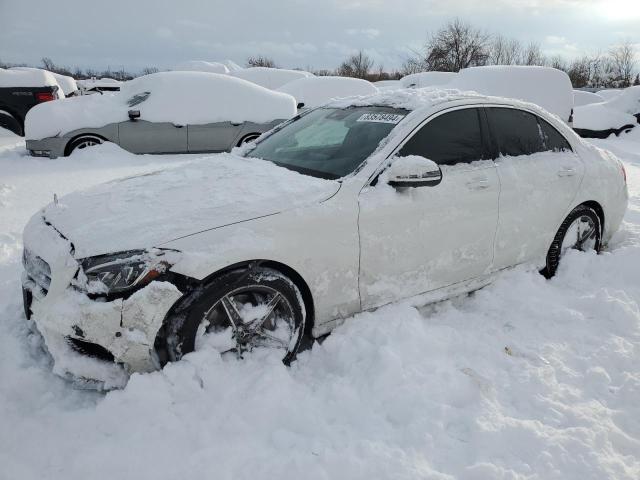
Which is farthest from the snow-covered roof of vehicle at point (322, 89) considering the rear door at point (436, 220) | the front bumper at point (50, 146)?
the rear door at point (436, 220)

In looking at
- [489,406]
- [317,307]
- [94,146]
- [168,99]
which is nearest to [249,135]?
[168,99]

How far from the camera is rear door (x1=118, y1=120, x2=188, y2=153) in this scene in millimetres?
7750

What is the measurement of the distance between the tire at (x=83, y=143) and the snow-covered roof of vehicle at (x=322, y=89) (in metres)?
5.69

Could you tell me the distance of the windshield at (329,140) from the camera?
3064 millimetres

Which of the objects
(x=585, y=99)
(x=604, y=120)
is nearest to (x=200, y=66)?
(x=585, y=99)

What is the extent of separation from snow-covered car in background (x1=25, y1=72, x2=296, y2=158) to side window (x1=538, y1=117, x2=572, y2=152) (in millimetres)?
5211

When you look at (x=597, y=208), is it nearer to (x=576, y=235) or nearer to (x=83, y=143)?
(x=576, y=235)

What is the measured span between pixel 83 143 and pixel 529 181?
6.76 meters

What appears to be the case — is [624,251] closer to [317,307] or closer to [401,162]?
[401,162]

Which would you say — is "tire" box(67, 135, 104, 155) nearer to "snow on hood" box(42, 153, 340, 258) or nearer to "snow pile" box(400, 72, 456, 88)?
"snow on hood" box(42, 153, 340, 258)

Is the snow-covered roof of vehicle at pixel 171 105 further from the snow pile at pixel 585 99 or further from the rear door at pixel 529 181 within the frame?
the snow pile at pixel 585 99

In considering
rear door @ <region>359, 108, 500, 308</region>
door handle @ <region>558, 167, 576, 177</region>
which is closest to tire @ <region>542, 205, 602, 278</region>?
door handle @ <region>558, 167, 576, 177</region>

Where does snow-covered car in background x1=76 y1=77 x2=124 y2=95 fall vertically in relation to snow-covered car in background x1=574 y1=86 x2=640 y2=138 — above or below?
above

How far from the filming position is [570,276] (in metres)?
3.85
